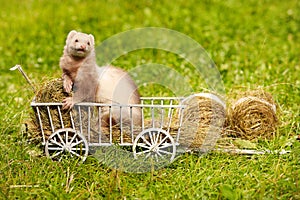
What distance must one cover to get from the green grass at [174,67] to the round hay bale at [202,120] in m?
0.14

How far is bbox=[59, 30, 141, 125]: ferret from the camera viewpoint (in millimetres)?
4312

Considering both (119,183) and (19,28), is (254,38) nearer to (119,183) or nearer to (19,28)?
(19,28)

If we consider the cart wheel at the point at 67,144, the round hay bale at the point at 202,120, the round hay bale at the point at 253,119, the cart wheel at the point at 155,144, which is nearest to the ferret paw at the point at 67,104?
the cart wheel at the point at 67,144

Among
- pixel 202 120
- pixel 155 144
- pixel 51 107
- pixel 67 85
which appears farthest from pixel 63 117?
pixel 202 120

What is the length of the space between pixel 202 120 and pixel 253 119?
47 cm

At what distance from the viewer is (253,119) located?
197 inches

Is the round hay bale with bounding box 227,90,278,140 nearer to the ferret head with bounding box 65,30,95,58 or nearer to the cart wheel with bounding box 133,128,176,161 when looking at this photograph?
the cart wheel with bounding box 133,128,176,161

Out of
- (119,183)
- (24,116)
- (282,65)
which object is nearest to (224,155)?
(119,183)

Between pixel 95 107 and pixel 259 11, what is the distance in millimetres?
5246

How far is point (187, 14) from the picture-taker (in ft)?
29.5

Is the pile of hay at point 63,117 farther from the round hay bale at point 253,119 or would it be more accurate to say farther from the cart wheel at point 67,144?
the round hay bale at point 253,119

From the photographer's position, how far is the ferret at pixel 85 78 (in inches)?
170

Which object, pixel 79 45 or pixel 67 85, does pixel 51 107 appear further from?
pixel 79 45

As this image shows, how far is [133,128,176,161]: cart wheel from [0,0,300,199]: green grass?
0.13 m
